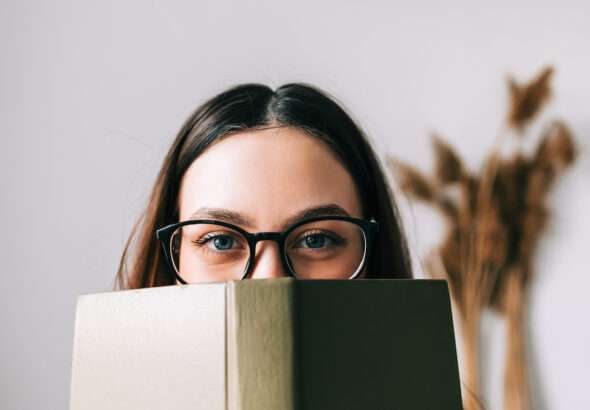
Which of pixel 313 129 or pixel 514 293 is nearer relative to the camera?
pixel 313 129

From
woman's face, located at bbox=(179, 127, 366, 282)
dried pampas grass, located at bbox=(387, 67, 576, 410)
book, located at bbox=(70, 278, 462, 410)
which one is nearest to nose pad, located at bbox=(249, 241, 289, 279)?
woman's face, located at bbox=(179, 127, 366, 282)

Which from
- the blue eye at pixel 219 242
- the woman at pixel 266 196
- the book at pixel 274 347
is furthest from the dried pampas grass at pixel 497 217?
the book at pixel 274 347

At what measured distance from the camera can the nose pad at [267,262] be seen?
62cm

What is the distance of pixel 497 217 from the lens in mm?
1652

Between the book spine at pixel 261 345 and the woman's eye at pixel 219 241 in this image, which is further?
the woman's eye at pixel 219 241

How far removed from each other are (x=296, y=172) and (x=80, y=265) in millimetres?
910

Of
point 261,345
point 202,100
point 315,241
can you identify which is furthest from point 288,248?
point 202,100

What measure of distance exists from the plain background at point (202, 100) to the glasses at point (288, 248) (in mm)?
773

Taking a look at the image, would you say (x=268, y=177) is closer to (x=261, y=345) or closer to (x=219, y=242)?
(x=219, y=242)

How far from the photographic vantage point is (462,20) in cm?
173

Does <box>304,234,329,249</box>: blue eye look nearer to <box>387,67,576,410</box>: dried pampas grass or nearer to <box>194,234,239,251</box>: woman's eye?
<box>194,234,239,251</box>: woman's eye

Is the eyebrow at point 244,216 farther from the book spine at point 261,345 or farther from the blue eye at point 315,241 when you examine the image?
the book spine at point 261,345

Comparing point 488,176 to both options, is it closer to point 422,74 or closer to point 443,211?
point 443,211

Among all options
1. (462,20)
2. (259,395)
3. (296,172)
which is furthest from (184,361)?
(462,20)
